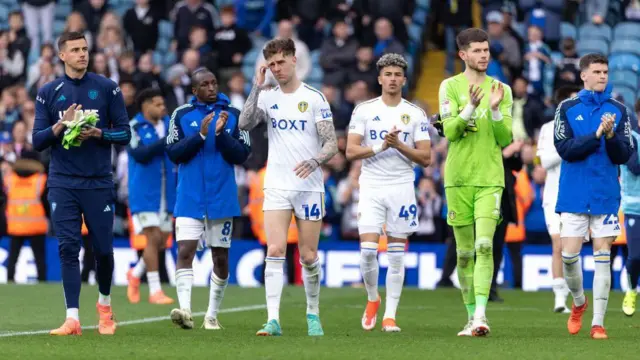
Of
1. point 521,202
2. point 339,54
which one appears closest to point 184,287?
point 521,202

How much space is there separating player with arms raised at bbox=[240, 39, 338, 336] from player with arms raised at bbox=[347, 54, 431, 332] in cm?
83

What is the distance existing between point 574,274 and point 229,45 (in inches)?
567

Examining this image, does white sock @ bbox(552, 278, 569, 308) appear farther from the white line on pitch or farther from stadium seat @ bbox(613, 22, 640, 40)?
stadium seat @ bbox(613, 22, 640, 40)

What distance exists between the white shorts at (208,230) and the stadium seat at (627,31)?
1398 centimetres

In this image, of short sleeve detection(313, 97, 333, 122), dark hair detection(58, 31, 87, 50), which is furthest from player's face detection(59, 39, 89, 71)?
short sleeve detection(313, 97, 333, 122)

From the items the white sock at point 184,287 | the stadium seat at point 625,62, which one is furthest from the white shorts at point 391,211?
the stadium seat at point 625,62

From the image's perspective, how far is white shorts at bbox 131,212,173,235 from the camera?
648 inches

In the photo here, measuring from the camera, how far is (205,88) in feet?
42.4

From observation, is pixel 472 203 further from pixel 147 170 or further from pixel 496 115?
pixel 147 170

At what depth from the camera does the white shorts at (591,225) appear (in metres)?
11.9

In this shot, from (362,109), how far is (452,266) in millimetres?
6731

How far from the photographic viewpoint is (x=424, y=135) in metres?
12.9

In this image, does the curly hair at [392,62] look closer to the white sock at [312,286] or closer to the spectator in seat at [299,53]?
the white sock at [312,286]

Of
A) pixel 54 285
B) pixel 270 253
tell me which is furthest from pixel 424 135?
pixel 54 285
